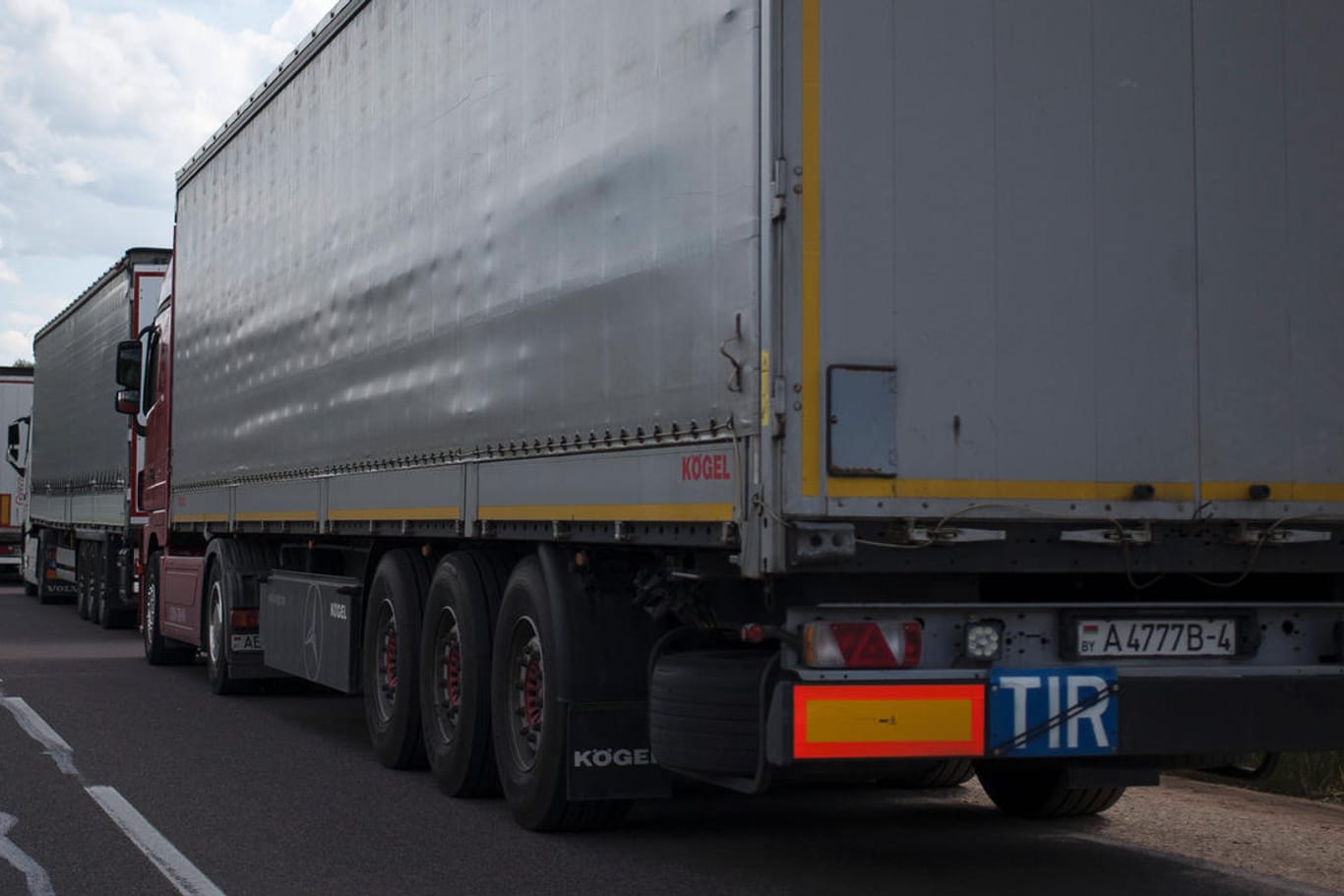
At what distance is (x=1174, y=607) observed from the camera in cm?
694

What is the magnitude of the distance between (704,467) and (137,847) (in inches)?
122

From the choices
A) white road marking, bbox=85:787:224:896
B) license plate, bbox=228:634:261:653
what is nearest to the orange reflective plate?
white road marking, bbox=85:787:224:896

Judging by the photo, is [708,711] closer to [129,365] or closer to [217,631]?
[217,631]

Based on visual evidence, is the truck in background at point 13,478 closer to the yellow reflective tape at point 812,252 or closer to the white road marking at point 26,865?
the white road marking at point 26,865

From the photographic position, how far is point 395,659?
1090 cm

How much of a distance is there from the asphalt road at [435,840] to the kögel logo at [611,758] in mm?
372

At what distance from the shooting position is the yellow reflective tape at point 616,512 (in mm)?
6820

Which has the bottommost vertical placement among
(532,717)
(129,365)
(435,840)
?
(435,840)

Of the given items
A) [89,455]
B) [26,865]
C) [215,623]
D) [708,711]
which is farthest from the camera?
[89,455]

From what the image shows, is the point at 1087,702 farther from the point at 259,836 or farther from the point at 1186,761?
the point at 259,836

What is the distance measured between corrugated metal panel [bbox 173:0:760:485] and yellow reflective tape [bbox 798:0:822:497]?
193mm

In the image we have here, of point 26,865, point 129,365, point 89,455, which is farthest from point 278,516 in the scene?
point 89,455

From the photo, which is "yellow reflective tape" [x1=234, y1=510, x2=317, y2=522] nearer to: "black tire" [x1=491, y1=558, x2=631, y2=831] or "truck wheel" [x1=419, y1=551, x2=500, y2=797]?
"truck wheel" [x1=419, y1=551, x2=500, y2=797]

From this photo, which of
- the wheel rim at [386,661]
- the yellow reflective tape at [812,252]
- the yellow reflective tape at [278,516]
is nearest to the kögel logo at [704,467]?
the yellow reflective tape at [812,252]
